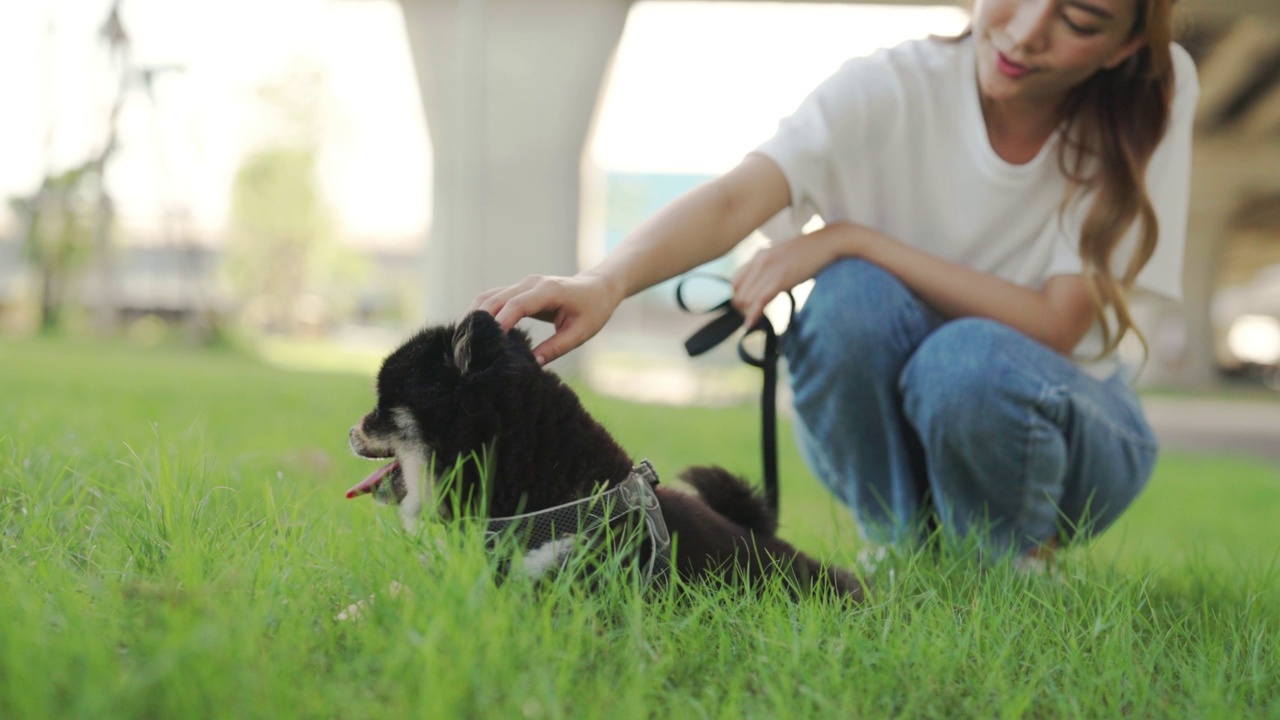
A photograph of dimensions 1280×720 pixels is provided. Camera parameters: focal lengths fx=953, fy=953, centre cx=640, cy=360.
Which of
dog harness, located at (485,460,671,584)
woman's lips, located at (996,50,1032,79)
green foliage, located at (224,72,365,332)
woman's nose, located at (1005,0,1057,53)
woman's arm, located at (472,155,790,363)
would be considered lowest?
green foliage, located at (224,72,365,332)

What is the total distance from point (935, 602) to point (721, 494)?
46 cm

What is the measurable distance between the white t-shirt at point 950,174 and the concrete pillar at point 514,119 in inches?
326

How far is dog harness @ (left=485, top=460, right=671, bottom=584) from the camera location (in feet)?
4.83

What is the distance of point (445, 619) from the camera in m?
1.17

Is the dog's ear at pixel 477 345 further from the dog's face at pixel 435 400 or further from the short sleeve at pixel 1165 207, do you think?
the short sleeve at pixel 1165 207

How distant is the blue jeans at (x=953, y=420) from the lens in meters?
2.13

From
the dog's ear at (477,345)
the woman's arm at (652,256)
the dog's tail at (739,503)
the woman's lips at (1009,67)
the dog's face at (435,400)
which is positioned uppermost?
the woman's lips at (1009,67)

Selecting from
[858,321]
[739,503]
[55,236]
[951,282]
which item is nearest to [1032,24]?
[951,282]

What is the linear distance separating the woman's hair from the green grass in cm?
66

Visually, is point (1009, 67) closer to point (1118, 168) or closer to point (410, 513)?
point (1118, 168)

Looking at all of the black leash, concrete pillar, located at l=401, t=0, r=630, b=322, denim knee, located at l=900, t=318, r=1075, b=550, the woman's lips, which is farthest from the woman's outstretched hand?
concrete pillar, located at l=401, t=0, r=630, b=322

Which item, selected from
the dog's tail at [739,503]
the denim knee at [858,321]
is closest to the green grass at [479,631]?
the dog's tail at [739,503]

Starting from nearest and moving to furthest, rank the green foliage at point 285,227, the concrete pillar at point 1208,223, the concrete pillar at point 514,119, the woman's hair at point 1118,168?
the woman's hair at point 1118,168, the concrete pillar at point 514,119, the concrete pillar at point 1208,223, the green foliage at point 285,227

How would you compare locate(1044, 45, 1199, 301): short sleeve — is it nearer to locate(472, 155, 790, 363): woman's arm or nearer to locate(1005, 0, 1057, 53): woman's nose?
locate(1005, 0, 1057, 53): woman's nose
